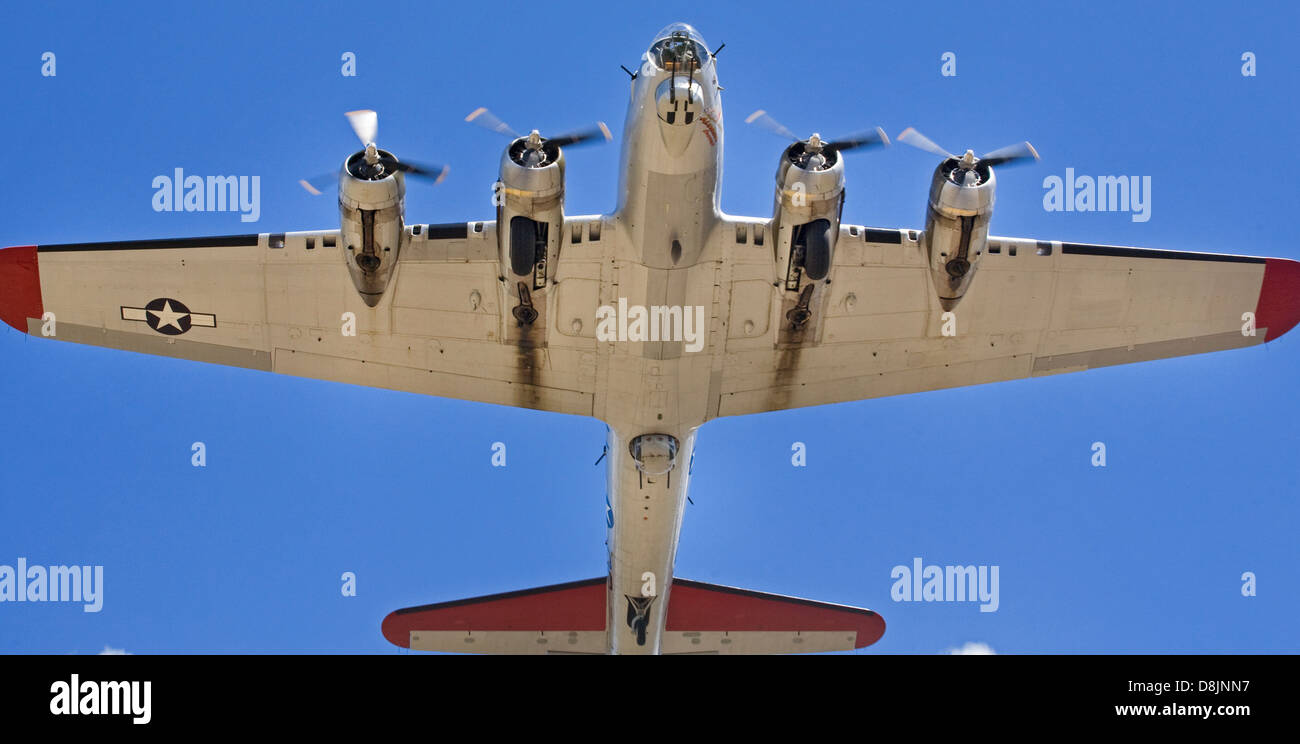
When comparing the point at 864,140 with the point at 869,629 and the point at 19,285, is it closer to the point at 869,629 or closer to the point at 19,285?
the point at 869,629

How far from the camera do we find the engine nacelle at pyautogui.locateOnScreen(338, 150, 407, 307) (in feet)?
63.7

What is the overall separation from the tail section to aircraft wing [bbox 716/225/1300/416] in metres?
5.28

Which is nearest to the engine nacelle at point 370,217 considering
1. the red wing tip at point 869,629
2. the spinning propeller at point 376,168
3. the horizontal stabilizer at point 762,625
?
the spinning propeller at point 376,168

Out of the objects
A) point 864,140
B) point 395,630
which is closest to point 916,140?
point 864,140

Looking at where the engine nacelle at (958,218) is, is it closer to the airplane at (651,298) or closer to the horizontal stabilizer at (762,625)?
the airplane at (651,298)

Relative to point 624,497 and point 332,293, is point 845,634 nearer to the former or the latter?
point 624,497

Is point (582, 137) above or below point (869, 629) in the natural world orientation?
above

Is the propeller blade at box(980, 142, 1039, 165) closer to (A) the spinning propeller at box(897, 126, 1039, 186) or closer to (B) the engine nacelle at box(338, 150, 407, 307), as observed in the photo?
(A) the spinning propeller at box(897, 126, 1039, 186)

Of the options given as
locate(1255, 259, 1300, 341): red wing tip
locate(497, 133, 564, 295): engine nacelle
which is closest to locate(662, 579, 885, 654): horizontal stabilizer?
locate(497, 133, 564, 295): engine nacelle

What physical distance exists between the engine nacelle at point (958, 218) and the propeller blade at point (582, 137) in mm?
5273

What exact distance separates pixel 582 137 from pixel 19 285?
9.94 meters

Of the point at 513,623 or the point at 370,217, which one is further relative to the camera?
the point at 513,623

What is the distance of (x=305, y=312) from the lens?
2156 cm

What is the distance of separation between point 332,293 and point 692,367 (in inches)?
245
